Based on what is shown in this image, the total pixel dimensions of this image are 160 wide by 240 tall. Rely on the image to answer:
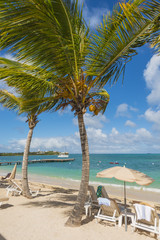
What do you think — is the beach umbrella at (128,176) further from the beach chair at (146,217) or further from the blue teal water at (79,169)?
the blue teal water at (79,169)

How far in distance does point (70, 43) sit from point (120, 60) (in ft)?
4.73

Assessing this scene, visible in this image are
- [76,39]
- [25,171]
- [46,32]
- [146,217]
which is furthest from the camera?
[25,171]

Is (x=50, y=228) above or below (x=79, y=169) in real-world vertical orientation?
above

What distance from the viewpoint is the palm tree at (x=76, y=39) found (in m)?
3.18

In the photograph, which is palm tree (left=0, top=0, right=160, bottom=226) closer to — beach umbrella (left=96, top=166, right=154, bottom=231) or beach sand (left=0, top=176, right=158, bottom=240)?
beach sand (left=0, top=176, right=158, bottom=240)

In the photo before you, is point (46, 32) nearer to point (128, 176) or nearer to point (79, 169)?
point (128, 176)

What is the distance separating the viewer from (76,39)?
4375 mm

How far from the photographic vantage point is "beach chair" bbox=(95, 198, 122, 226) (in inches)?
207

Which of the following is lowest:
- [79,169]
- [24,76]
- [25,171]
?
[79,169]

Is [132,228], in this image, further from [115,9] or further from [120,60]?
[115,9]

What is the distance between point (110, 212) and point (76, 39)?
5.39 m

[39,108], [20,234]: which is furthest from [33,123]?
[20,234]

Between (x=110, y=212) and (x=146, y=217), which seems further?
(x=110, y=212)

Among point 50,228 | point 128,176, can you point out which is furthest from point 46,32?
point 50,228
